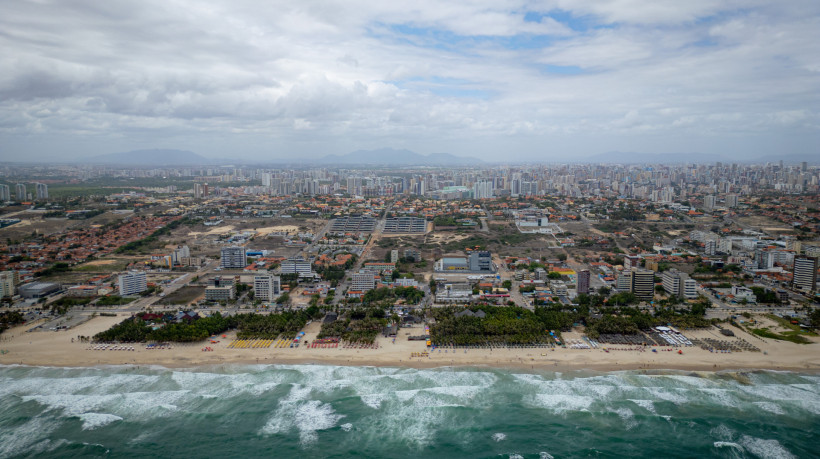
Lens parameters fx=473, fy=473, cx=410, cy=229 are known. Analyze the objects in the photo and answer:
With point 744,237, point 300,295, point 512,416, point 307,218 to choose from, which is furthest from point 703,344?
point 307,218

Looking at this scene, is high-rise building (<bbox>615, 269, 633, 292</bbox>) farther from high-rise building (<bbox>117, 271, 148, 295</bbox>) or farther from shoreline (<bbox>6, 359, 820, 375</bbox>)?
high-rise building (<bbox>117, 271, 148, 295</bbox>)

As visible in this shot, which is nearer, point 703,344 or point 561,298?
point 703,344

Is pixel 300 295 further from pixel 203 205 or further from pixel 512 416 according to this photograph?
pixel 203 205

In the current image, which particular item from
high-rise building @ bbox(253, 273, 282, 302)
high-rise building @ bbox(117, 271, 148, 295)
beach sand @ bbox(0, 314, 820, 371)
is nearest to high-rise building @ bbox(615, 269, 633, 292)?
beach sand @ bbox(0, 314, 820, 371)

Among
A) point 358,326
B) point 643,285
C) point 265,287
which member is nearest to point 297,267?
point 265,287

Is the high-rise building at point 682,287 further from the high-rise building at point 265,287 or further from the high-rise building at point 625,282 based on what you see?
the high-rise building at point 265,287
